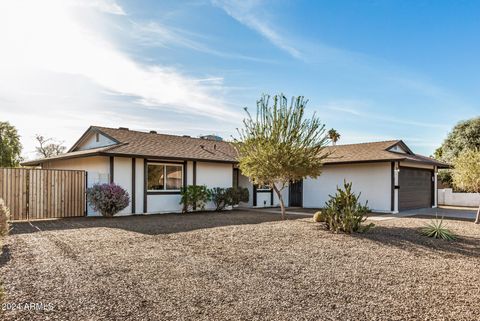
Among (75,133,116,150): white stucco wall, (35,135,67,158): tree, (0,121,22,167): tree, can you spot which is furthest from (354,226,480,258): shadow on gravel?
(35,135,67,158): tree

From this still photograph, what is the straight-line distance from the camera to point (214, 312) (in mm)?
4246

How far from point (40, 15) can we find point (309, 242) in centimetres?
872

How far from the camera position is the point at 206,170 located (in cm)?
1842

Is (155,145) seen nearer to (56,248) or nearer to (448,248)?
(56,248)

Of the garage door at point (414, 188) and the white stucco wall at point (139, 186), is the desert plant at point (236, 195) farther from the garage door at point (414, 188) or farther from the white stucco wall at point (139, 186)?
the garage door at point (414, 188)

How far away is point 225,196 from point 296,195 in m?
6.04

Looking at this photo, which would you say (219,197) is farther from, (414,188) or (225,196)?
(414,188)

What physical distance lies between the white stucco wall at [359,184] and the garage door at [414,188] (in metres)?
1.07

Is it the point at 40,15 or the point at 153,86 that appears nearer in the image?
the point at 40,15

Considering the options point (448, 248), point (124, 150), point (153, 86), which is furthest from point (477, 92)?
point (124, 150)

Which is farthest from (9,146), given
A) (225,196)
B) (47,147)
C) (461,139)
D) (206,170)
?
(461,139)

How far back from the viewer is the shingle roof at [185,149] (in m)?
16.1

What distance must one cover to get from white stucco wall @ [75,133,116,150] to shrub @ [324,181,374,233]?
37.0 ft

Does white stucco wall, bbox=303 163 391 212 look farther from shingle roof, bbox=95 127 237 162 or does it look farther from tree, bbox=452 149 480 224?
shingle roof, bbox=95 127 237 162
